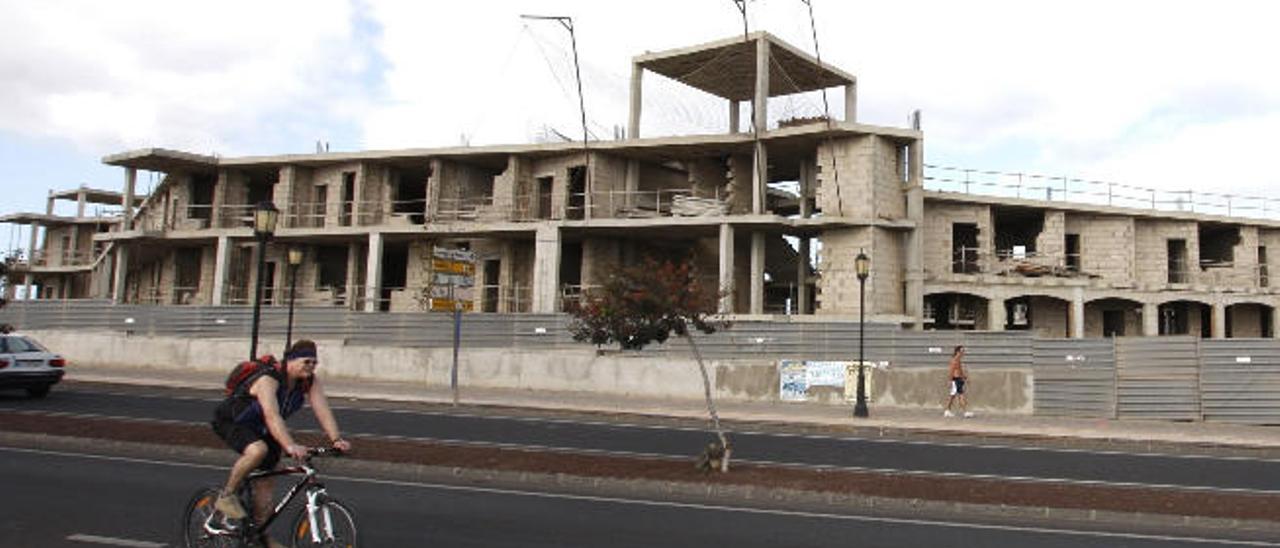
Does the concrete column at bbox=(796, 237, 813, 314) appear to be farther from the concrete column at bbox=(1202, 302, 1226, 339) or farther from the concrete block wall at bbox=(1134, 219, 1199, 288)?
the concrete column at bbox=(1202, 302, 1226, 339)

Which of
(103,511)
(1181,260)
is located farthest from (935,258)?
(103,511)

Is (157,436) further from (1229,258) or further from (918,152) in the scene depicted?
(1229,258)

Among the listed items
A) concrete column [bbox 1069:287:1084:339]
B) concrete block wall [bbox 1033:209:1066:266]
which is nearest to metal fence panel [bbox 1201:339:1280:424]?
concrete column [bbox 1069:287:1084:339]

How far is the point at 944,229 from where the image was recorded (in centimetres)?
3512

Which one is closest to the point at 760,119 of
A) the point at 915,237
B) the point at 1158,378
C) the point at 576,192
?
the point at 915,237

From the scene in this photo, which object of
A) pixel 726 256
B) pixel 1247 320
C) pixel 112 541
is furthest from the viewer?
pixel 1247 320

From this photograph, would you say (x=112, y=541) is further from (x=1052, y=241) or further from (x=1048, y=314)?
(x=1048, y=314)

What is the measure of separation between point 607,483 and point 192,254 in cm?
3864

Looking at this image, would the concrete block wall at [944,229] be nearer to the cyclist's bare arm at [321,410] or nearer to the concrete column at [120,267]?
the cyclist's bare arm at [321,410]

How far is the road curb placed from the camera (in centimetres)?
897

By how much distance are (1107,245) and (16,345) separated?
36.8m

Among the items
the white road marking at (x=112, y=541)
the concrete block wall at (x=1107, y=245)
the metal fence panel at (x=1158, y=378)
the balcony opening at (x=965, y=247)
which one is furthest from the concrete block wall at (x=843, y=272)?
the white road marking at (x=112, y=541)

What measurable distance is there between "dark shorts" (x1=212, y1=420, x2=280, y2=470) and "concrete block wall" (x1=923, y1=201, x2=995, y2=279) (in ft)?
103

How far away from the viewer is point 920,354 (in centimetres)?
2327
